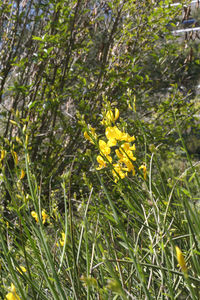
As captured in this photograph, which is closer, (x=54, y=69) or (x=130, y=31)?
(x=54, y=69)

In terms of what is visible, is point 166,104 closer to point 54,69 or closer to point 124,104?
point 124,104

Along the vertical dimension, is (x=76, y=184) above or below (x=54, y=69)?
below

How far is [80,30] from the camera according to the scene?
9.83 feet

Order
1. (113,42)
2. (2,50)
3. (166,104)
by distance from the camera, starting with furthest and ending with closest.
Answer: (113,42) < (166,104) < (2,50)

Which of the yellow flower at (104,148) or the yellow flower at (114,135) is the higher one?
the yellow flower at (114,135)

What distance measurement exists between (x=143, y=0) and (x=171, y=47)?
1.73 feet

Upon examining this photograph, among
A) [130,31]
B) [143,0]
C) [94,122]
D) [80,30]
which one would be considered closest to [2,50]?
[80,30]

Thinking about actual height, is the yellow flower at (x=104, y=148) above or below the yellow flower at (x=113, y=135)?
below

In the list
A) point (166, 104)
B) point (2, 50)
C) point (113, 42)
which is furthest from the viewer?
point (113, 42)

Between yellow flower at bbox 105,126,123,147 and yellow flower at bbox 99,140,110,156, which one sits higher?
yellow flower at bbox 105,126,123,147

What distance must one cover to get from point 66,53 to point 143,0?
3.37ft

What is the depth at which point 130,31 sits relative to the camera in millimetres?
3271

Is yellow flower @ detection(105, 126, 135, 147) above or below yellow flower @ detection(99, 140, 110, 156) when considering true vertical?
above

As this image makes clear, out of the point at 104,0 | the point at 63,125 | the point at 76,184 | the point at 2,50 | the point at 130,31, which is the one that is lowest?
the point at 76,184
